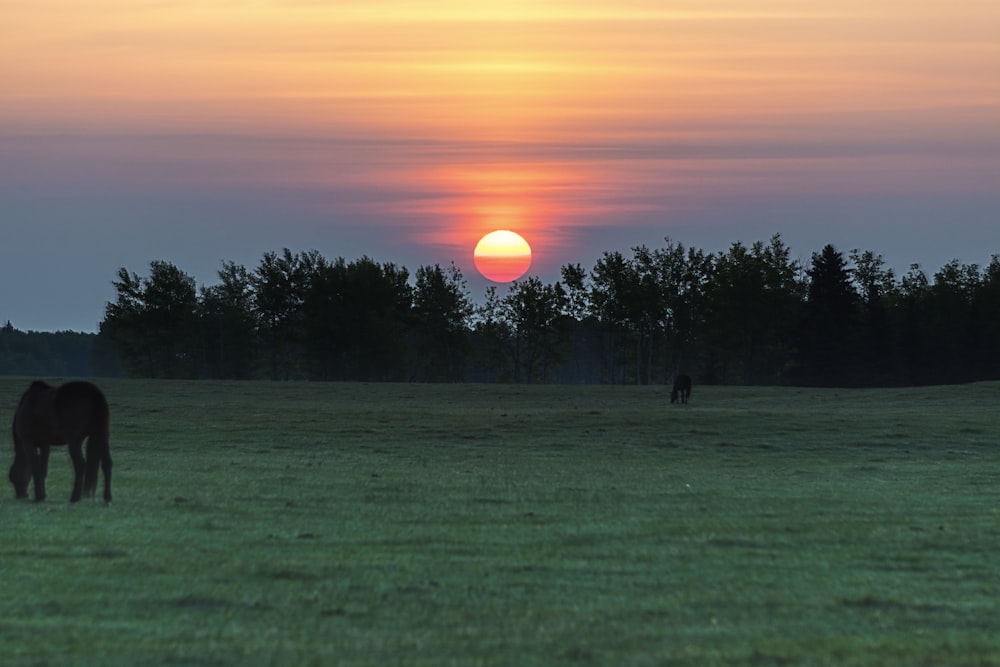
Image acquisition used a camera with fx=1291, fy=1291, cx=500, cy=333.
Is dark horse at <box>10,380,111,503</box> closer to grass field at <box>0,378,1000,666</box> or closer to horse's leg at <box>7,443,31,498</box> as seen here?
horse's leg at <box>7,443,31,498</box>

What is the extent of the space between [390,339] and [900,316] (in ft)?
156

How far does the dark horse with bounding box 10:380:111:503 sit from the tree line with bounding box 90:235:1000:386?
94923 millimetres

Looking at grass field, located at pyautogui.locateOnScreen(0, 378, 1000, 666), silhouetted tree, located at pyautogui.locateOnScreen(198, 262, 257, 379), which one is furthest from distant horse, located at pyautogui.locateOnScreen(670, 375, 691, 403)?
silhouetted tree, located at pyautogui.locateOnScreen(198, 262, 257, 379)

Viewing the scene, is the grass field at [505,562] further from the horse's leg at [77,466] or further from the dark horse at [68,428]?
the dark horse at [68,428]

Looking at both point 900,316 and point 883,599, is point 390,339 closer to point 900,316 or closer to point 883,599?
point 900,316

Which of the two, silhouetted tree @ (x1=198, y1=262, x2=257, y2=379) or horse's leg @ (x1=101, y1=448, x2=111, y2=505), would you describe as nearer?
horse's leg @ (x1=101, y1=448, x2=111, y2=505)

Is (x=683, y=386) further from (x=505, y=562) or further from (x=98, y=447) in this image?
(x=505, y=562)

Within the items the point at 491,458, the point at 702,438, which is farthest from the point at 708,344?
the point at 491,458

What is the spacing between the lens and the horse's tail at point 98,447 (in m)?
18.9

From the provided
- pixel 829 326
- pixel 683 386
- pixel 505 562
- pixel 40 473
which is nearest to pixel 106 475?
pixel 40 473

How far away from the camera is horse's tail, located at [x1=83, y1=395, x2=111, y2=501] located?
1888cm

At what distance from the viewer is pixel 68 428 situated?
1883 cm

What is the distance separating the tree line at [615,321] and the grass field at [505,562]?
82.1 metres

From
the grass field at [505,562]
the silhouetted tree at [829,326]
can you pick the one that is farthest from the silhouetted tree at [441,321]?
the grass field at [505,562]
